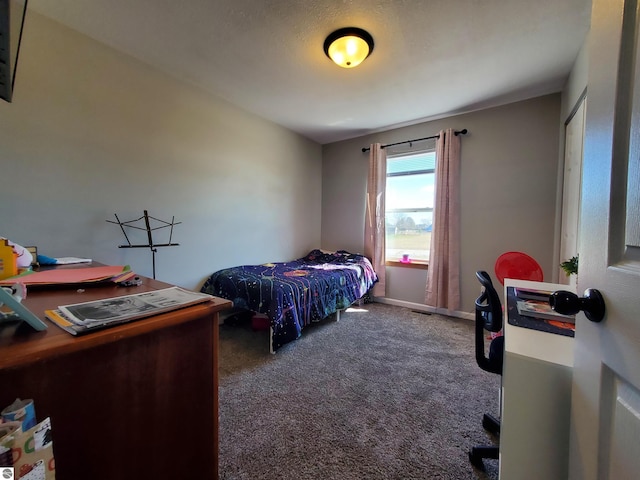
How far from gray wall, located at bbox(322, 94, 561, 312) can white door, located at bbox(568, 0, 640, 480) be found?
8.70 feet

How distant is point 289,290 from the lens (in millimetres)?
2311

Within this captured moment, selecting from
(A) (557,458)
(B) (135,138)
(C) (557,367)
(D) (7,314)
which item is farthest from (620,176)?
(B) (135,138)

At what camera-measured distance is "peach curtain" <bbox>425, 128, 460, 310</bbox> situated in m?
3.09

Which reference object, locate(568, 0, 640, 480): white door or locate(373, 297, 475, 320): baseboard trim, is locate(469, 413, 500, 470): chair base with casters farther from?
locate(373, 297, 475, 320): baseboard trim

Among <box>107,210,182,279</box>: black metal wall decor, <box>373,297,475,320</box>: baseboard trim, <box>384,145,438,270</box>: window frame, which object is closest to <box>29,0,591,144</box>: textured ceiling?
<box>384,145,438,270</box>: window frame

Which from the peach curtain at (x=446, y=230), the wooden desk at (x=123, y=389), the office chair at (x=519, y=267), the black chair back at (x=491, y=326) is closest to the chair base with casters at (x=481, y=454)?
the black chair back at (x=491, y=326)

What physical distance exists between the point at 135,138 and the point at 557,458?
3.13 meters

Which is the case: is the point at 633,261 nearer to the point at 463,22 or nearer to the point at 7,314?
the point at 7,314

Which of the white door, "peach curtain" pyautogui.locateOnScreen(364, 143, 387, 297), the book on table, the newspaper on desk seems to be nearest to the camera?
the white door

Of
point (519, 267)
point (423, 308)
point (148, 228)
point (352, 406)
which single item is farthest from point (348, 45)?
point (423, 308)

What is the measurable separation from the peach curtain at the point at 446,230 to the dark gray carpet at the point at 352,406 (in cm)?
61

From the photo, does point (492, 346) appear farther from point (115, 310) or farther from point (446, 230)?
point (446, 230)

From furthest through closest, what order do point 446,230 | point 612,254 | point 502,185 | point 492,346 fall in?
point 446,230 < point 502,185 < point 492,346 < point 612,254

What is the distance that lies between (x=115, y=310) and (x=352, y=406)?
4.76 feet
